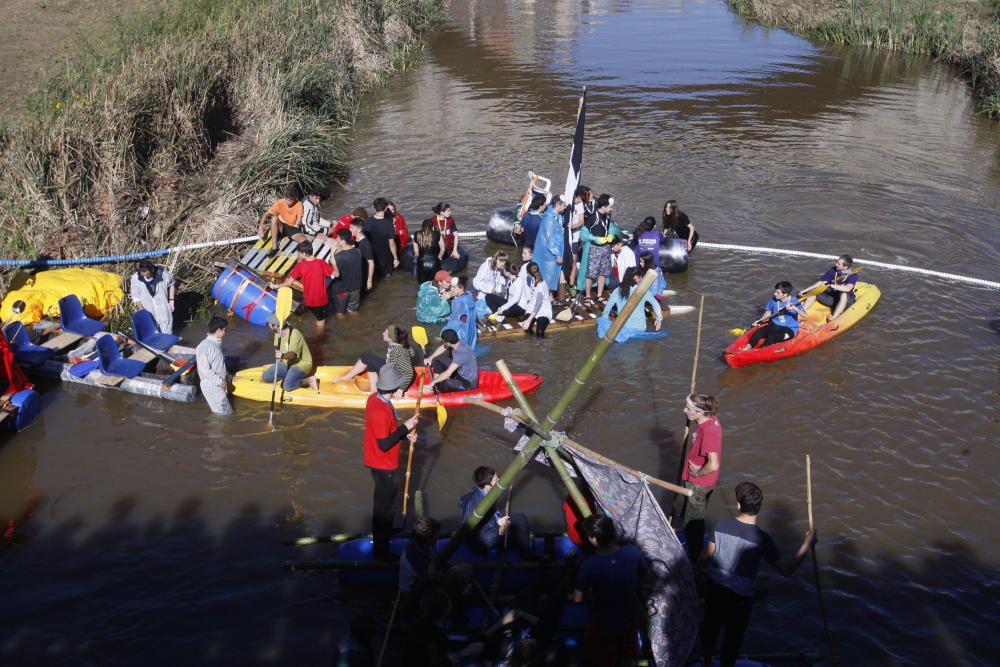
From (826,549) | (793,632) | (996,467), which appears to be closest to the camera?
(793,632)

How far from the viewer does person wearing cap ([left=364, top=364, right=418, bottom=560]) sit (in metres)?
7.14

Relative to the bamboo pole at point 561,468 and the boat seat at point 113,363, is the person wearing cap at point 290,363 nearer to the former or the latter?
the boat seat at point 113,363

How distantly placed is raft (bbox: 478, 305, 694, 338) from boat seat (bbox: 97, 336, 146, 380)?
4.72m

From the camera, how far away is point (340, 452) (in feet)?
31.8

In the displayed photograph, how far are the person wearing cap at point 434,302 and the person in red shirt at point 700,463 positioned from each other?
5.91m

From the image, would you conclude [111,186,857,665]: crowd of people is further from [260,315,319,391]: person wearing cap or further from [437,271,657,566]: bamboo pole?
[437,271,657,566]: bamboo pole

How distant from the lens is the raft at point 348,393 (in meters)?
10.3

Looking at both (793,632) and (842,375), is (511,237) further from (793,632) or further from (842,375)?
(793,632)

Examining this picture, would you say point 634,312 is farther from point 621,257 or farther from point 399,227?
point 399,227

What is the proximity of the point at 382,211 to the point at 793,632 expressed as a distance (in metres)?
9.03

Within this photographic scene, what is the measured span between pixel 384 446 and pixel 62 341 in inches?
249

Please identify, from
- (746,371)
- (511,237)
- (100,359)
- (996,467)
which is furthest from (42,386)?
(996,467)

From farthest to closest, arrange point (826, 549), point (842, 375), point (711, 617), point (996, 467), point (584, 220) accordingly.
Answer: point (584, 220)
point (842, 375)
point (996, 467)
point (826, 549)
point (711, 617)

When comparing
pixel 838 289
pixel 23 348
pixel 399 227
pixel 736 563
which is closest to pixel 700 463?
pixel 736 563
